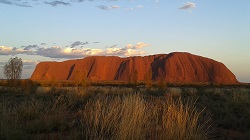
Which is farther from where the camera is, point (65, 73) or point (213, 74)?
point (65, 73)

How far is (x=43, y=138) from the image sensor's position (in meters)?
7.28

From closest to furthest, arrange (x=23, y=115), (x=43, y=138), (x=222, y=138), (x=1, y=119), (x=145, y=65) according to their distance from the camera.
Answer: (x=43, y=138), (x=1, y=119), (x=222, y=138), (x=23, y=115), (x=145, y=65)

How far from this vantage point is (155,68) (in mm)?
122562

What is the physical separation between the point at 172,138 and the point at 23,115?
5.47 meters

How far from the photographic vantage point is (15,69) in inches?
1686

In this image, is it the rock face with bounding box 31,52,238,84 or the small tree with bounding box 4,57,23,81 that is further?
the rock face with bounding box 31,52,238,84

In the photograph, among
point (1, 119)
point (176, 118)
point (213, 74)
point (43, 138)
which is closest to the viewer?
point (176, 118)

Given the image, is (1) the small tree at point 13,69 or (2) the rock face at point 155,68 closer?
(1) the small tree at point 13,69

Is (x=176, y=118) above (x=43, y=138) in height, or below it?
above

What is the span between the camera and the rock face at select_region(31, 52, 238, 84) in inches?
4589

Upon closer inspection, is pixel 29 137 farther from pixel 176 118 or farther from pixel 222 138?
pixel 222 138

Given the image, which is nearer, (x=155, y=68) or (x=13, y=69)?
(x=13, y=69)

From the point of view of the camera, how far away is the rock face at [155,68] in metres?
117

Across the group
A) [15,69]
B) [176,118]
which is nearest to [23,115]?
[176,118]
